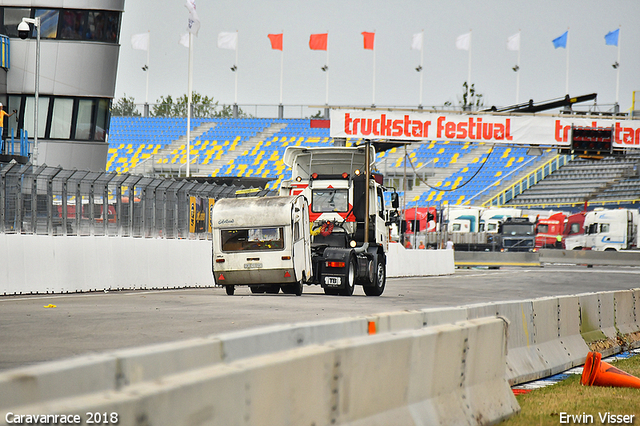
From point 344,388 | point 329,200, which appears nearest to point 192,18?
point 329,200

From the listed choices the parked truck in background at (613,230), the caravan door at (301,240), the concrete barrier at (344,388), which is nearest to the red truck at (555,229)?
the parked truck in background at (613,230)

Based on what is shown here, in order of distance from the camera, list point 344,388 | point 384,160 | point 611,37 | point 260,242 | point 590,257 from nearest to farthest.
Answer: point 344,388 < point 260,242 < point 590,257 < point 611,37 < point 384,160

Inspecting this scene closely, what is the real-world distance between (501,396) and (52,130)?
3194 cm

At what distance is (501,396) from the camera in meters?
7.34

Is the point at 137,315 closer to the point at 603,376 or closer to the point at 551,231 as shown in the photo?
the point at 603,376

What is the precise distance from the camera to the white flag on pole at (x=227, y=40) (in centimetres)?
7106

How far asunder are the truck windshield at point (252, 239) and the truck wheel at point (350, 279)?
2.21m

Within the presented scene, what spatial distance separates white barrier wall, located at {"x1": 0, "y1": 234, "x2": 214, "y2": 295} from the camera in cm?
1897

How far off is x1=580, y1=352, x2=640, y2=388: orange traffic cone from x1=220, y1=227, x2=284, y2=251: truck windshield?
39.9 ft

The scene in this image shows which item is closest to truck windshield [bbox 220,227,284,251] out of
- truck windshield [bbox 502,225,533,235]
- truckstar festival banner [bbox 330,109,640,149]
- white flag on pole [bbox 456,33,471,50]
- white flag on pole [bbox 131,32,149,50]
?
truckstar festival banner [bbox 330,109,640,149]

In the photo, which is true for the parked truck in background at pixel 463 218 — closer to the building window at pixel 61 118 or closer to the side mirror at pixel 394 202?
the building window at pixel 61 118

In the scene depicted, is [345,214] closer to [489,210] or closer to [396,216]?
[396,216]

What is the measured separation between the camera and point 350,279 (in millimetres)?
22312

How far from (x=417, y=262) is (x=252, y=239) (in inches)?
791
